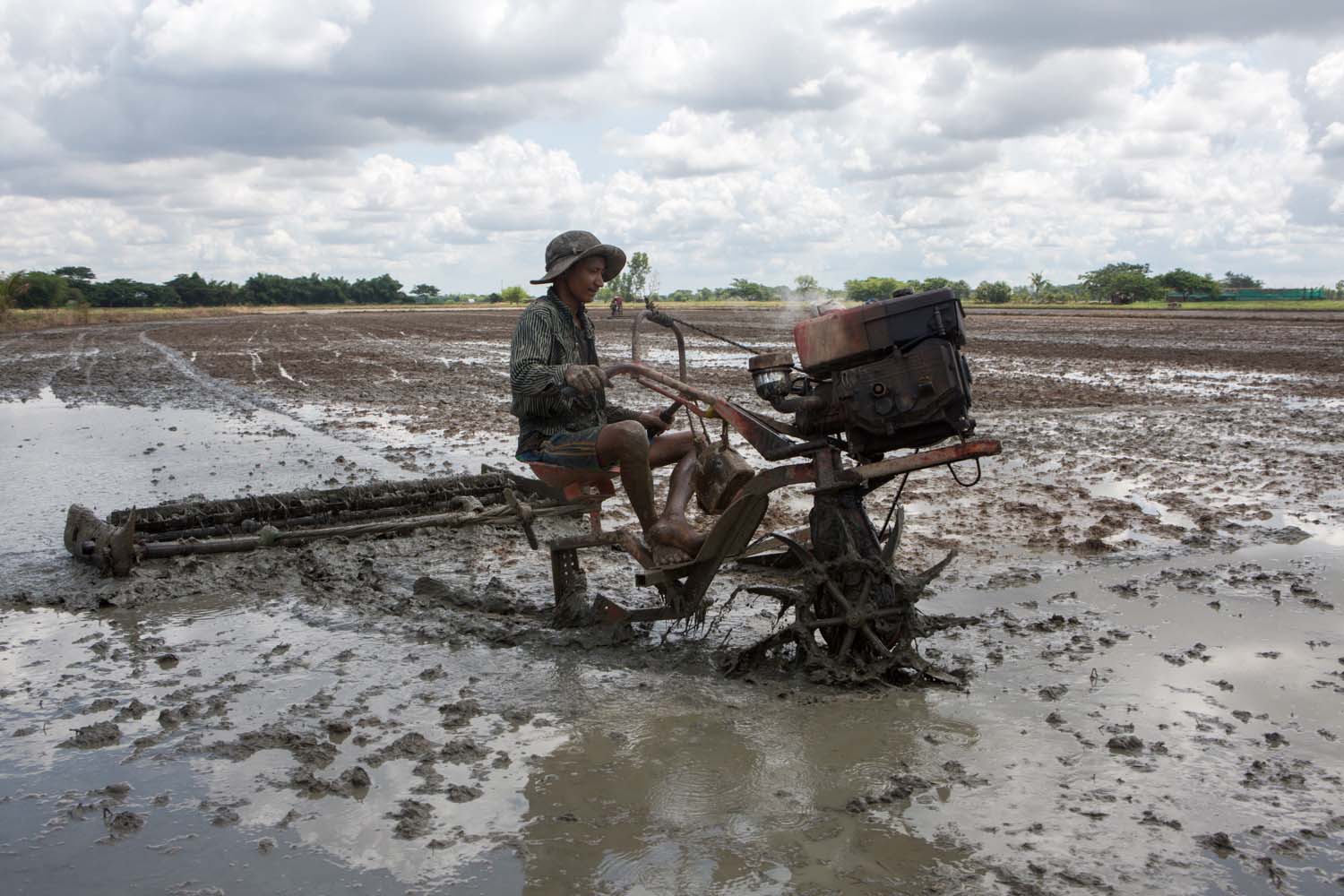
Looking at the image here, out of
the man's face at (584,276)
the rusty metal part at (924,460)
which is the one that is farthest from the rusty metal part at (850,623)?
the man's face at (584,276)

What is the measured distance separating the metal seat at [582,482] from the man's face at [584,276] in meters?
0.88

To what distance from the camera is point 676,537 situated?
193 inches

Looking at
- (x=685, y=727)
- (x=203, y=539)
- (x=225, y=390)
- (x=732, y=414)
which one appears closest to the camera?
(x=685, y=727)

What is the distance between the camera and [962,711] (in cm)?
427

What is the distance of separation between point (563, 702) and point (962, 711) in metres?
1.61

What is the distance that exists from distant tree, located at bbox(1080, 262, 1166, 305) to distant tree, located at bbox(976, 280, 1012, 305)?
23.0 ft

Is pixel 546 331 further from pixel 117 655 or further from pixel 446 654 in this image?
pixel 117 655

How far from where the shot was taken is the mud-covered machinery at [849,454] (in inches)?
159

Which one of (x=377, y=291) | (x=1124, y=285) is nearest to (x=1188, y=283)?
(x=1124, y=285)

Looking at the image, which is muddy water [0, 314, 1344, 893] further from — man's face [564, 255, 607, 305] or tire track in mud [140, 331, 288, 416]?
tire track in mud [140, 331, 288, 416]

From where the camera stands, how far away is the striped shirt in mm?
5152

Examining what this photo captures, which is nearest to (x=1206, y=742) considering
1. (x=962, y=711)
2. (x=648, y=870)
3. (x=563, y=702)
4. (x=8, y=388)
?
(x=962, y=711)

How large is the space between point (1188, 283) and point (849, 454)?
8748 cm

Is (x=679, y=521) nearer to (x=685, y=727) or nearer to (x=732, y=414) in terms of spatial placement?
(x=732, y=414)
